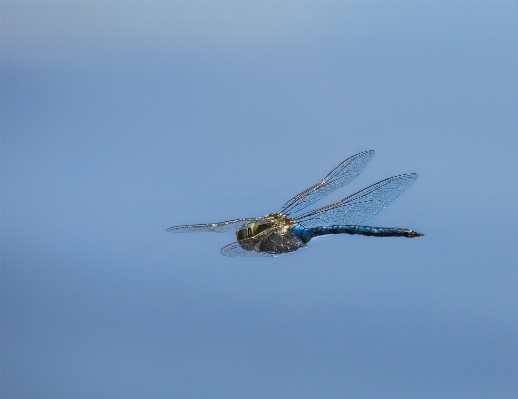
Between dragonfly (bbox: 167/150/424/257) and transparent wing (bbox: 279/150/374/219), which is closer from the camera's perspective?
dragonfly (bbox: 167/150/424/257)

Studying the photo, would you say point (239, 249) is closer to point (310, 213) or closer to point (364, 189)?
point (310, 213)

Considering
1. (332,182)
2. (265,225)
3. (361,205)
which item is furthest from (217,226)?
(361,205)

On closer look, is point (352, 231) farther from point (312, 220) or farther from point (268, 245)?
point (268, 245)

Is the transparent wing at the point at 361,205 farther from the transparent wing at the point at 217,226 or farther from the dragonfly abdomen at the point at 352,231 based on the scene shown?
the transparent wing at the point at 217,226

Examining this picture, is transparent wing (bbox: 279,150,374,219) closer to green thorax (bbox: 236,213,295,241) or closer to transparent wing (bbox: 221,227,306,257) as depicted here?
green thorax (bbox: 236,213,295,241)

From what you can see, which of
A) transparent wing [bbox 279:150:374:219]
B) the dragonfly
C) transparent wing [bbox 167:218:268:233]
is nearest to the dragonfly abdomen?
the dragonfly

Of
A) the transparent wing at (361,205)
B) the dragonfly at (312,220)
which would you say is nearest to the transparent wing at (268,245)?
the dragonfly at (312,220)

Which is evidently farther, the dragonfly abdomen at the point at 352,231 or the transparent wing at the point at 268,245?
the transparent wing at the point at 268,245
